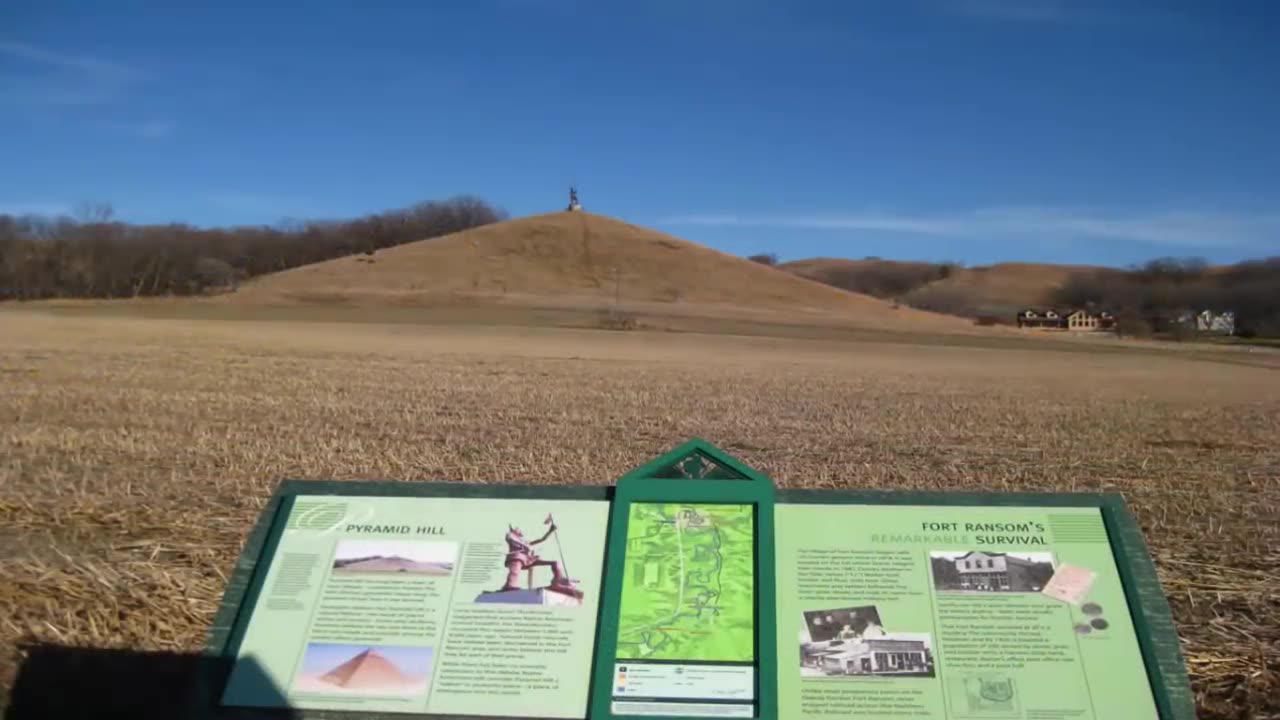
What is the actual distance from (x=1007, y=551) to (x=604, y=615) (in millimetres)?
1648

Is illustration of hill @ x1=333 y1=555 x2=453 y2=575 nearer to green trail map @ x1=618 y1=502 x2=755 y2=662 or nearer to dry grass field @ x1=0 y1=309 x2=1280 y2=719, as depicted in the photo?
green trail map @ x1=618 y1=502 x2=755 y2=662

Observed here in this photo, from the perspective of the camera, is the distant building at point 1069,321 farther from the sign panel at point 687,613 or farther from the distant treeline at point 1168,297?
the sign panel at point 687,613

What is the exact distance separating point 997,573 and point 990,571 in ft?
0.09

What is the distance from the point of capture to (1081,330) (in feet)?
329

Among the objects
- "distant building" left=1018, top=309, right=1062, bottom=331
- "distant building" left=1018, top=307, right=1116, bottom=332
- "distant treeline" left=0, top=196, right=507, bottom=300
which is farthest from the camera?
"distant building" left=1018, top=309, right=1062, bottom=331

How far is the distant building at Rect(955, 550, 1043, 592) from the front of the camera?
4.25 meters

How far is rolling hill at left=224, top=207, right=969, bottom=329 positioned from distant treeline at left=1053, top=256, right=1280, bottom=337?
16494 millimetres

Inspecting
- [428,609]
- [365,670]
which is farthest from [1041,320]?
[365,670]

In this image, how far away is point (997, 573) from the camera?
428 cm

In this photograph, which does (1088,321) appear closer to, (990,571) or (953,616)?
(990,571)

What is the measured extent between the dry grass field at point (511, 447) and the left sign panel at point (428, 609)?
1.69m

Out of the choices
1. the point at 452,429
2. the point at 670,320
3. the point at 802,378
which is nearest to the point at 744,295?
the point at 670,320

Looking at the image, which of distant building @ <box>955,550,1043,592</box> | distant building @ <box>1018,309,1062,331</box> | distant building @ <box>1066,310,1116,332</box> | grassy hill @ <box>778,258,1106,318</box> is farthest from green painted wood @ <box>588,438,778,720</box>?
grassy hill @ <box>778,258,1106,318</box>

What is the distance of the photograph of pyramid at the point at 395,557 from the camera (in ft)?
14.2
